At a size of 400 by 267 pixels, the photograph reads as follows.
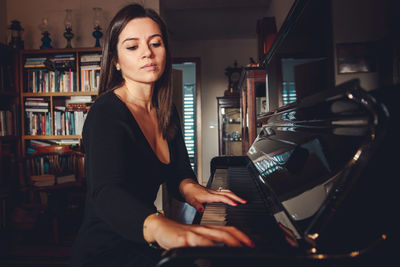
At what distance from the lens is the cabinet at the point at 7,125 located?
10.3ft

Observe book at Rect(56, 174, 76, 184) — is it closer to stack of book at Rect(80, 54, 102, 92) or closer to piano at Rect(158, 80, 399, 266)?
stack of book at Rect(80, 54, 102, 92)

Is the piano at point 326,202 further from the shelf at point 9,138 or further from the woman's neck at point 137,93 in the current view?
the shelf at point 9,138

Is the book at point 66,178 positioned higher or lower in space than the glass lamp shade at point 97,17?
lower

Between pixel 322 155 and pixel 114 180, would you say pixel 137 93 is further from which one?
pixel 322 155

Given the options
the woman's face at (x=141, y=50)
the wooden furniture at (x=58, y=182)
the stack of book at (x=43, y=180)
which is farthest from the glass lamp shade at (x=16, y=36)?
the woman's face at (x=141, y=50)

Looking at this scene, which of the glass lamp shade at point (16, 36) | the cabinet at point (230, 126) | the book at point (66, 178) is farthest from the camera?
the cabinet at point (230, 126)

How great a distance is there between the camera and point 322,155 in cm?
66

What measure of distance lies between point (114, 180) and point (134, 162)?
191 millimetres

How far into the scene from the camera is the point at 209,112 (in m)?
5.77

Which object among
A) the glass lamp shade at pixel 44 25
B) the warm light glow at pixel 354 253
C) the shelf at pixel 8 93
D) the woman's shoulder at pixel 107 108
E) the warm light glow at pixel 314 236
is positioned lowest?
the warm light glow at pixel 354 253

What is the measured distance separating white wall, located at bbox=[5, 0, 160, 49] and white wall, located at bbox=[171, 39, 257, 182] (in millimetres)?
2263

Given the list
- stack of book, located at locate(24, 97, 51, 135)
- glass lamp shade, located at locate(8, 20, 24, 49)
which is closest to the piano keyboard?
stack of book, located at locate(24, 97, 51, 135)

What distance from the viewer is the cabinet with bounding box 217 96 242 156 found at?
4828 millimetres

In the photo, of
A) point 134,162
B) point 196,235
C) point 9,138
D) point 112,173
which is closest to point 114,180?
point 112,173
